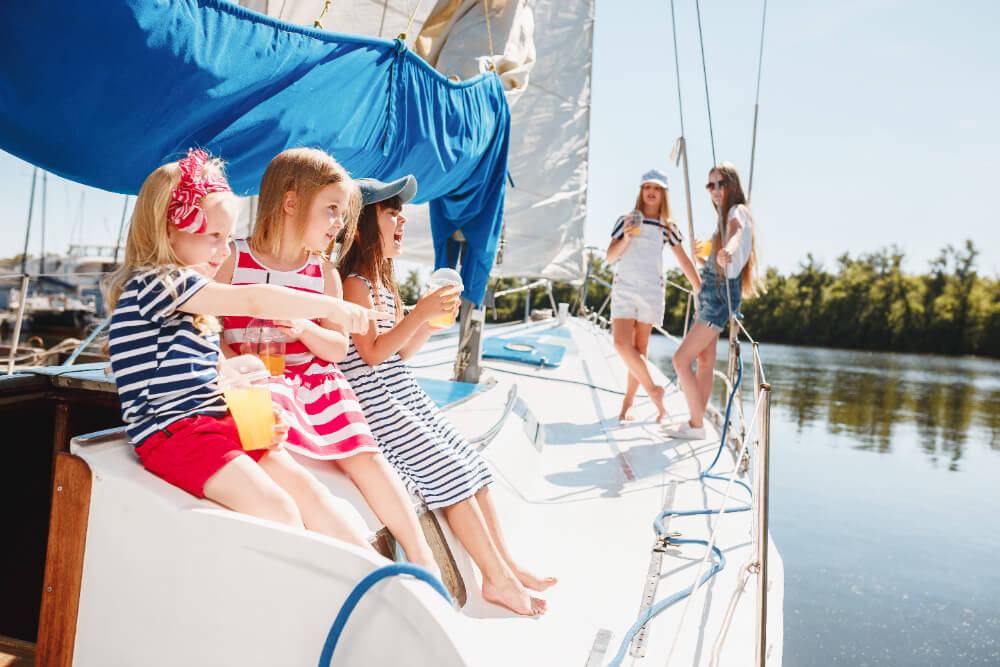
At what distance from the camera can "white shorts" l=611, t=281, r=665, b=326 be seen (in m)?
3.97

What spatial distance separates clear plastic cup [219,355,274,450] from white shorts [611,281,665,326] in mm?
2997

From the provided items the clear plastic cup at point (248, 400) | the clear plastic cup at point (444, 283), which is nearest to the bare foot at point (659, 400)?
the clear plastic cup at point (444, 283)

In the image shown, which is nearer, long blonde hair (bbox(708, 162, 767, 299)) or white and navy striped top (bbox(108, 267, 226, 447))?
white and navy striped top (bbox(108, 267, 226, 447))

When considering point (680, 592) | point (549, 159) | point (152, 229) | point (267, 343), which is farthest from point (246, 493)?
point (549, 159)

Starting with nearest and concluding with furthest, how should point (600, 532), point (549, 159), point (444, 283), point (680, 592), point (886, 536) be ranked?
1. point (444, 283)
2. point (680, 592)
3. point (600, 532)
4. point (549, 159)
5. point (886, 536)

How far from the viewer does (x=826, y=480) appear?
798 cm

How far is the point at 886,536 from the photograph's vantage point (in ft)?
19.2

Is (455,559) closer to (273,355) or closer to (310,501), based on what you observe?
(310,501)

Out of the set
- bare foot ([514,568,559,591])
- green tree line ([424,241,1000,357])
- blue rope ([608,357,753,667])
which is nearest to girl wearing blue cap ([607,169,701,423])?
blue rope ([608,357,753,667])

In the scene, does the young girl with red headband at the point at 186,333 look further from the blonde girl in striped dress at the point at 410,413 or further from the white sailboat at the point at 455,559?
the blonde girl in striped dress at the point at 410,413

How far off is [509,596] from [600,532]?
0.76 metres

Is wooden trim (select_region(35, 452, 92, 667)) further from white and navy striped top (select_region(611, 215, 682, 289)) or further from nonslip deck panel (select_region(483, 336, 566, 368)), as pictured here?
nonslip deck panel (select_region(483, 336, 566, 368))

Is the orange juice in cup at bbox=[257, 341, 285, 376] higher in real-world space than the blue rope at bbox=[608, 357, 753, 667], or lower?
higher

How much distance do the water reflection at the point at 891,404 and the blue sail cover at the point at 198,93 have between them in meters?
10.4
